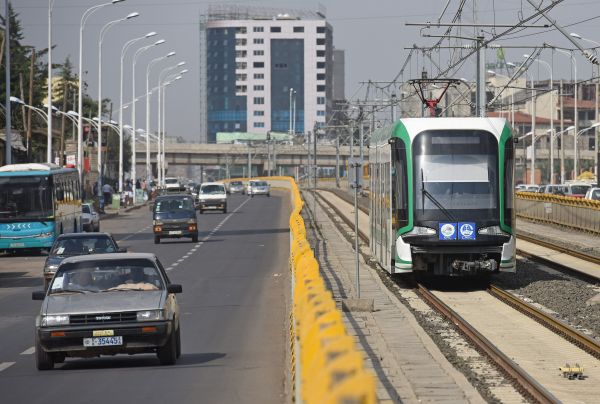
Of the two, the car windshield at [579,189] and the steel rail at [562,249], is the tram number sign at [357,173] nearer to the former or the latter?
the steel rail at [562,249]

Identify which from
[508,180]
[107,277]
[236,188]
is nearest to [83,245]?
[508,180]

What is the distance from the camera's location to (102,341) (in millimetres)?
15953

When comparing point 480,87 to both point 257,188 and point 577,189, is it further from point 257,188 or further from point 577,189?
point 257,188

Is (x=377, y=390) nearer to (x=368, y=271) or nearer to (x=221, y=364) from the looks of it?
(x=221, y=364)

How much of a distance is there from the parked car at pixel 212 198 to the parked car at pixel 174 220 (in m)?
33.1

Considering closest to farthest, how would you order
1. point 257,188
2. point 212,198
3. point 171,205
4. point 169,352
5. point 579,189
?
point 169,352 → point 171,205 → point 579,189 → point 212,198 → point 257,188

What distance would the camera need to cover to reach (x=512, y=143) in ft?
90.0

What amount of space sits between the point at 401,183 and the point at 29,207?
2318 cm

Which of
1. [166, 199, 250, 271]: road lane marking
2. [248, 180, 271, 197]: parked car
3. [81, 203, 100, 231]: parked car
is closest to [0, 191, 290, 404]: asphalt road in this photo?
[166, 199, 250, 271]: road lane marking

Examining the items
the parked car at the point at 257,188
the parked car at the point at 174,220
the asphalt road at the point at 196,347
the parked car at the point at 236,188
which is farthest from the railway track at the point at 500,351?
the parked car at the point at 236,188

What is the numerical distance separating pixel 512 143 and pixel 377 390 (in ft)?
48.5

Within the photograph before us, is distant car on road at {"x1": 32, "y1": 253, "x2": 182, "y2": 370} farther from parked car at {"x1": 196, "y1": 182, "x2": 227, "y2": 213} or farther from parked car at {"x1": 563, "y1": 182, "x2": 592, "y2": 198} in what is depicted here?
parked car at {"x1": 196, "y1": 182, "x2": 227, "y2": 213}

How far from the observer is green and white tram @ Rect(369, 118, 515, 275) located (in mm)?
27250

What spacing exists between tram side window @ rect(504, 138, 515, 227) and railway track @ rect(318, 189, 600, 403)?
4.81 ft
